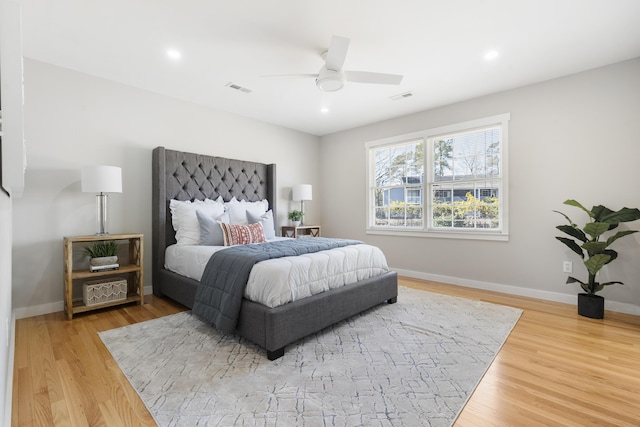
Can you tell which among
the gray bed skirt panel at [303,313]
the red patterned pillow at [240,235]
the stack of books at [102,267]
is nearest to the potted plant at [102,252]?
the stack of books at [102,267]

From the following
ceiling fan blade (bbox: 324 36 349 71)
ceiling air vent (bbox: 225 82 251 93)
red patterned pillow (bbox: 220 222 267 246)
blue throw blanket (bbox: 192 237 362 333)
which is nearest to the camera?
ceiling fan blade (bbox: 324 36 349 71)

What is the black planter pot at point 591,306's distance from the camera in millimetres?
2914

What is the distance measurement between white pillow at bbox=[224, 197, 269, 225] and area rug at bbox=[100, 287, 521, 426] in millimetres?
1474

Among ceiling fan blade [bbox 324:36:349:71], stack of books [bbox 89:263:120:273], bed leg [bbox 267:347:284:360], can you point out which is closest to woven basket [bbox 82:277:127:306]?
stack of books [bbox 89:263:120:273]

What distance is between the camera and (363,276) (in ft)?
10.0

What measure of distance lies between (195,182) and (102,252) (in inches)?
54.3

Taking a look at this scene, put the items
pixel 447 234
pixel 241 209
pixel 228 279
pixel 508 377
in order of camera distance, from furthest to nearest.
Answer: pixel 447 234 < pixel 241 209 < pixel 228 279 < pixel 508 377

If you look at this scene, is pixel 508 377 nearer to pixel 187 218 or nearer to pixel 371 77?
pixel 371 77

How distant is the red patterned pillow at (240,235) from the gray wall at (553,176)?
101 inches

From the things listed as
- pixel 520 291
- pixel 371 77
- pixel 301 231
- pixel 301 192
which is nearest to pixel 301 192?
pixel 301 192

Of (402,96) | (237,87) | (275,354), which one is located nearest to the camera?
(275,354)

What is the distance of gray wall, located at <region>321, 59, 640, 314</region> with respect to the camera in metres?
3.08

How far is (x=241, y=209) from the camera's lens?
4.17m

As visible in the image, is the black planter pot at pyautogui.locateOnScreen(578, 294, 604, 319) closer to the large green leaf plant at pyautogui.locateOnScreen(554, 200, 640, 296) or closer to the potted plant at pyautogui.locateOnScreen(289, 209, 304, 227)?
the large green leaf plant at pyautogui.locateOnScreen(554, 200, 640, 296)
